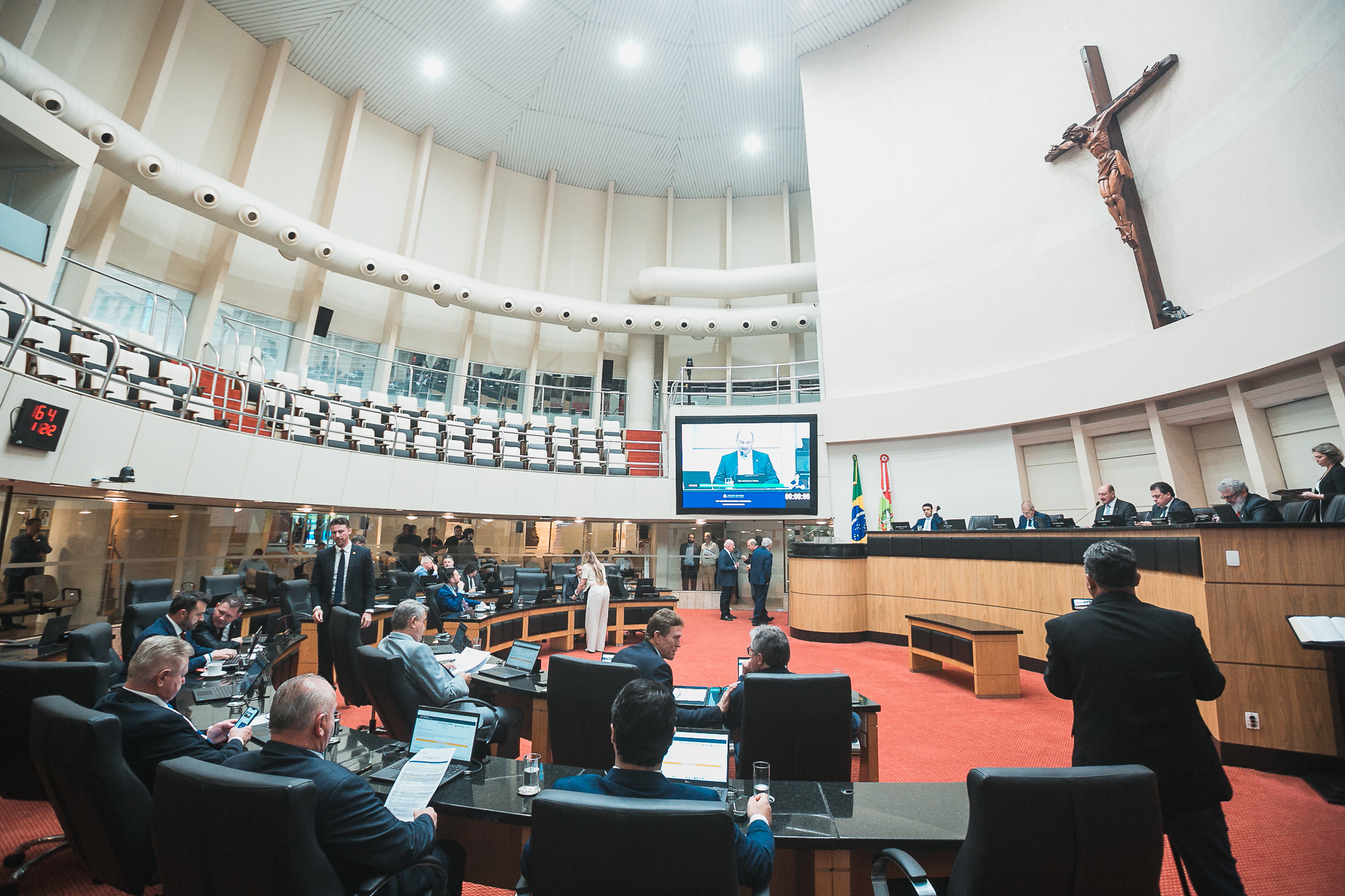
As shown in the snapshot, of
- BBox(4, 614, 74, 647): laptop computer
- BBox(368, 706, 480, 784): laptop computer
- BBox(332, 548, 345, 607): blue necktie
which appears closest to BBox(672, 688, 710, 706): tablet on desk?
BBox(368, 706, 480, 784): laptop computer

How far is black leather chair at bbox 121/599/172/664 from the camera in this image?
409cm

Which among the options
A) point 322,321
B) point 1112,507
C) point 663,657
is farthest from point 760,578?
point 322,321

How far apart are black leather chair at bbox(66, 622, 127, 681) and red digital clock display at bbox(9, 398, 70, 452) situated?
192 centimetres

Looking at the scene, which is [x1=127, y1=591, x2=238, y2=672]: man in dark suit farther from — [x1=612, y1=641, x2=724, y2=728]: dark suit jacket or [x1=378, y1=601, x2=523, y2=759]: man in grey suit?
[x1=612, y1=641, x2=724, y2=728]: dark suit jacket

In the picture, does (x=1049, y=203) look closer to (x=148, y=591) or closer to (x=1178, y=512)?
(x=1178, y=512)

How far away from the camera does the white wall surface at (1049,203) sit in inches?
252

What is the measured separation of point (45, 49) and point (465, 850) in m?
13.8

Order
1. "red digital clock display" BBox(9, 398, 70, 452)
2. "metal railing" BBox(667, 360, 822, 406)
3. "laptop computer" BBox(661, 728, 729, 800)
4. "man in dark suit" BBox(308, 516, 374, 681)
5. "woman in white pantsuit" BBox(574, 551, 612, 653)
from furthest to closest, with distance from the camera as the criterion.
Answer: "metal railing" BBox(667, 360, 822, 406) < "woman in white pantsuit" BBox(574, 551, 612, 653) < "man in dark suit" BBox(308, 516, 374, 681) < "red digital clock display" BBox(9, 398, 70, 452) < "laptop computer" BBox(661, 728, 729, 800)

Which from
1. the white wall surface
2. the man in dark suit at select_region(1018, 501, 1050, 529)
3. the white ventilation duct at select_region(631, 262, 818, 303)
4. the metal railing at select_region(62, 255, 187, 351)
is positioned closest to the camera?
the metal railing at select_region(62, 255, 187, 351)

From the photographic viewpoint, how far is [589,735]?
8.94 feet

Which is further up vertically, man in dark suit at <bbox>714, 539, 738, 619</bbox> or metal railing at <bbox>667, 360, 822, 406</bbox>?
metal railing at <bbox>667, 360, 822, 406</bbox>

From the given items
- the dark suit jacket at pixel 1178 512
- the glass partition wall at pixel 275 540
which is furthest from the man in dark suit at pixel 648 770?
the glass partition wall at pixel 275 540

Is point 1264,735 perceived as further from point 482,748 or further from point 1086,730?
point 482,748

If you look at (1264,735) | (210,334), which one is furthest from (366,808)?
(210,334)
